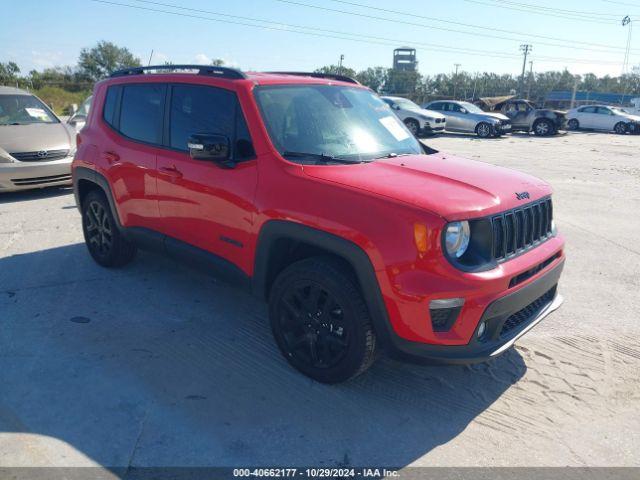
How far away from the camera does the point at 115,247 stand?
5039 millimetres

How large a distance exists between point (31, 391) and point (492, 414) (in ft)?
9.18

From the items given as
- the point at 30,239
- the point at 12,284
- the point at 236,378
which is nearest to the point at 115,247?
the point at 12,284

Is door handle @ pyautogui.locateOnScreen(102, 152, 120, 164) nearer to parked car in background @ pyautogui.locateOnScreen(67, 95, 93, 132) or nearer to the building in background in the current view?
parked car in background @ pyautogui.locateOnScreen(67, 95, 93, 132)

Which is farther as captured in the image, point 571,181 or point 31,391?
point 571,181

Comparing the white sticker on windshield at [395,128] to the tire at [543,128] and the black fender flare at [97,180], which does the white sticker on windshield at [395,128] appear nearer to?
the black fender flare at [97,180]

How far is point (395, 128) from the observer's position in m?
4.24

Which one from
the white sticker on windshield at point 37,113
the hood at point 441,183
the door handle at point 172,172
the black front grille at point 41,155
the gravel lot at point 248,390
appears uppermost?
the white sticker on windshield at point 37,113

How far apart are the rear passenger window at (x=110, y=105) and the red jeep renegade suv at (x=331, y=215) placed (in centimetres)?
13

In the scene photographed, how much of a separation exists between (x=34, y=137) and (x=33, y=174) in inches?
32.3

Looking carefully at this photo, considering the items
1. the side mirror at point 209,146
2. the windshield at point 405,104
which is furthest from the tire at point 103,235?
the windshield at point 405,104

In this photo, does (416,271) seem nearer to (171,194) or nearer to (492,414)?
(492,414)

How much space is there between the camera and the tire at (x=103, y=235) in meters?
5.02

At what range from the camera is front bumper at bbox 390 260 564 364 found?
9.14ft

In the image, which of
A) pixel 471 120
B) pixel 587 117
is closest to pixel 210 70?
pixel 471 120
